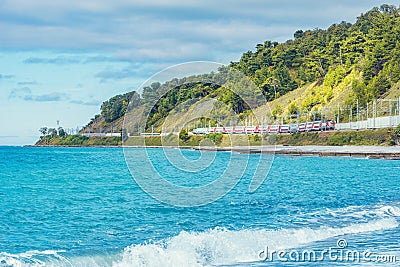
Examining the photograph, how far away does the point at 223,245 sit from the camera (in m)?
20.2

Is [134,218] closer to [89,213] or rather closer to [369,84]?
[89,213]

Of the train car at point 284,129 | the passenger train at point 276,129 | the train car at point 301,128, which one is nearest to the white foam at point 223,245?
the passenger train at point 276,129

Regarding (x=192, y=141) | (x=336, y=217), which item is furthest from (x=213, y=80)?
(x=192, y=141)

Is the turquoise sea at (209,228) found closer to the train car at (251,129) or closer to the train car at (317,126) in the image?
the train car at (251,129)

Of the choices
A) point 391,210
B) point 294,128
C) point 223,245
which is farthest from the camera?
point 294,128

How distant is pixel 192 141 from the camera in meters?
146

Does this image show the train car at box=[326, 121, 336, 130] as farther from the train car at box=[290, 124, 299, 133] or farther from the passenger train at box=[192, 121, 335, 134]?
the train car at box=[290, 124, 299, 133]

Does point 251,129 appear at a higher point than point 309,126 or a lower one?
lower

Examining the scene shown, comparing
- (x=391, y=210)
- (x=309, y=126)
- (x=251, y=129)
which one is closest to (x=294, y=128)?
(x=309, y=126)

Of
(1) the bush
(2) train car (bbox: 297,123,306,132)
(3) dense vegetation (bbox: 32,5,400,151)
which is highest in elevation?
(3) dense vegetation (bbox: 32,5,400,151)

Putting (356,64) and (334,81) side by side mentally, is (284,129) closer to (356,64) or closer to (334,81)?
(334,81)

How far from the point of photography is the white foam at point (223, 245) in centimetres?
1845

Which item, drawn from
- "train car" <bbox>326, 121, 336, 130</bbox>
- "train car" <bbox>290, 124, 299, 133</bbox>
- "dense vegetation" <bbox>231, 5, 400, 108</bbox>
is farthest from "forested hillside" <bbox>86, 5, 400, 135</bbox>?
"train car" <bbox>290, 124, 299, 133</bbox>

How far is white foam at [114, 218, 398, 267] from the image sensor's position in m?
18.5
